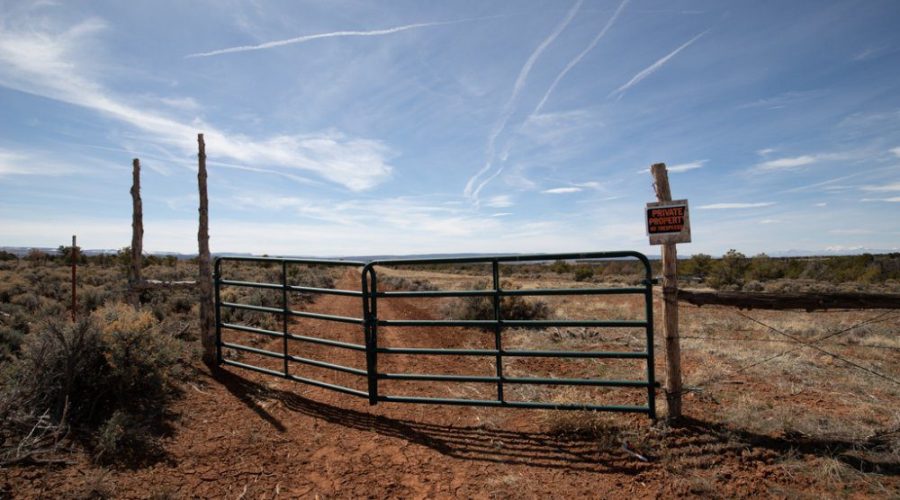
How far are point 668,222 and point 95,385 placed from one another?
676 cm

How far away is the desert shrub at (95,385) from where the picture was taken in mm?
4004

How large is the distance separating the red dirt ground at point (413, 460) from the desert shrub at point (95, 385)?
0.33 m

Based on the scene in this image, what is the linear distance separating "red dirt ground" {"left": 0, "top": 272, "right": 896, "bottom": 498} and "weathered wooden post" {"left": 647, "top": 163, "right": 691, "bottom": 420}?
423 mm

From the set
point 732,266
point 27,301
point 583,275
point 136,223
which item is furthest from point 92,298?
point 732,266

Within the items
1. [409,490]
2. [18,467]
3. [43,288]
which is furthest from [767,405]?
[43,288]

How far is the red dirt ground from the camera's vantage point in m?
3.53

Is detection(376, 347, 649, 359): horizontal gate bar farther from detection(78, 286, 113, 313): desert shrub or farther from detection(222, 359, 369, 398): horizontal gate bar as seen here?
detection(78, 286, 113, 313): desert shrub

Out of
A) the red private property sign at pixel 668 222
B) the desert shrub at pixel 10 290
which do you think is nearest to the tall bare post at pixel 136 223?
the desert shrub at pixel 10 290

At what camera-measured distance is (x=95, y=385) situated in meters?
4.76

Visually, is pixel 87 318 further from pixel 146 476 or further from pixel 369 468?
pixel 369 468

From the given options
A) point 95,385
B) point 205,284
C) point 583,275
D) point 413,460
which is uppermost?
point 205,284

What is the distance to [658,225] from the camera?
4.76 metres

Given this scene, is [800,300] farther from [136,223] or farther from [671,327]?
[136,223]

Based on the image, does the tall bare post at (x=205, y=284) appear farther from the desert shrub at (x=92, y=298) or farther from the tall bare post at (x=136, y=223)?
the desert shrub at (x=92, y=298)
